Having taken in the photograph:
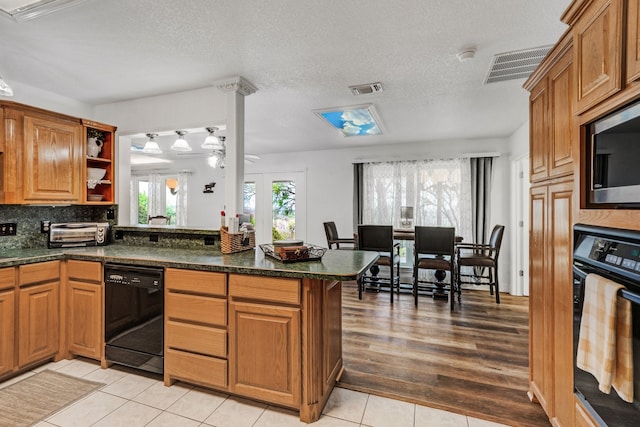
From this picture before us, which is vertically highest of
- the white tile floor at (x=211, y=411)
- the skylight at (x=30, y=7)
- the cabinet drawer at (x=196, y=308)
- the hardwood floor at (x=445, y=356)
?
the skylight at (x=30, y=7)

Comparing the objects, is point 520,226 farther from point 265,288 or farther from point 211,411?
point 211,411

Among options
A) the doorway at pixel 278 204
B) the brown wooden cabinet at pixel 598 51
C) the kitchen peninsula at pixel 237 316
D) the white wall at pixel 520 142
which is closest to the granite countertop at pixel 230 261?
the kitchen peninsula at pixel 237 316

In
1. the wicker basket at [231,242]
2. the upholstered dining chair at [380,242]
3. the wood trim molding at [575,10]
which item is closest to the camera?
the wood trim molding at [575,10]

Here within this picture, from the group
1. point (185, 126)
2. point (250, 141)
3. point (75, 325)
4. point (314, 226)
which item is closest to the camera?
point (75, 325)

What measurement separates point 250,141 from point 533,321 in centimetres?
439

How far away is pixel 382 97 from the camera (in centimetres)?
305

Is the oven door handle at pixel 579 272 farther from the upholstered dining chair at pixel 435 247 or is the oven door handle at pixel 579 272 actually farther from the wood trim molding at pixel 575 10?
the upholstered dining chair at pixel 435 247

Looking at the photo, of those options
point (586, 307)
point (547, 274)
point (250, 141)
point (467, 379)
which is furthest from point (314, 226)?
point (586, 307)

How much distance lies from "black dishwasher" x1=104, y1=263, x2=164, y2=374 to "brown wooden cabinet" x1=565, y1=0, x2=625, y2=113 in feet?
8.26

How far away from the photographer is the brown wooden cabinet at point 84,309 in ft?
7.59

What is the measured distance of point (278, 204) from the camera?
6.13m

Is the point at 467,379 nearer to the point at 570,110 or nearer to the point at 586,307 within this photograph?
the point at 586,307

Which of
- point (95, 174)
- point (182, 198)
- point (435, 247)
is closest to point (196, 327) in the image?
point (95, 174)

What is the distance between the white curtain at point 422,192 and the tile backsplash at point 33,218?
387 cm
